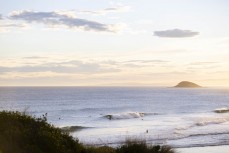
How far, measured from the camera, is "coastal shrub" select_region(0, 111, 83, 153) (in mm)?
12625

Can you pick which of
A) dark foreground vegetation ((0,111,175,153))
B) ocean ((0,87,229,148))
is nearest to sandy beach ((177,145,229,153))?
ocean ((0,87,229,148))

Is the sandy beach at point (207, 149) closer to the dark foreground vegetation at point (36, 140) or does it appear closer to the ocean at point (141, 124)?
the ocean at point (141, 124)

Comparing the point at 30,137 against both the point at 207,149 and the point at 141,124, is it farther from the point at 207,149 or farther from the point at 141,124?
the point at 141,124

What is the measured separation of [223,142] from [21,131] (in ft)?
82.3

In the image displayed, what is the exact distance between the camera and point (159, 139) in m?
39.2

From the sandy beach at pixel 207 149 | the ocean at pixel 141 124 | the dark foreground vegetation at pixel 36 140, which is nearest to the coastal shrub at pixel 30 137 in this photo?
the dark foreground vegetation at pixel 36 140

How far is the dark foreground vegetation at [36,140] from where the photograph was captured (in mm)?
12672

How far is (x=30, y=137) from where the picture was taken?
1318 cm

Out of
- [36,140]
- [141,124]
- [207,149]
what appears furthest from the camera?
[141,124]

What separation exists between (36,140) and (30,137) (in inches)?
8.6

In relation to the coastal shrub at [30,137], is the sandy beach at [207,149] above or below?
below

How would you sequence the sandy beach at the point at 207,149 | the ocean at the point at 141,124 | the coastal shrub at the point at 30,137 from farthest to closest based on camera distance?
the ocean at the point at 141,124 → the sandy beach at the point at 207,149 → the coastal shrub at the point at 30,137

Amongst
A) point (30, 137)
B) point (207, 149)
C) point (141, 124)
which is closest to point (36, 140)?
point (30, 137)

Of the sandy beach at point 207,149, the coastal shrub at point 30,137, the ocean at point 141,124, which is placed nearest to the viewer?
the coastal shrub at point 30,137
